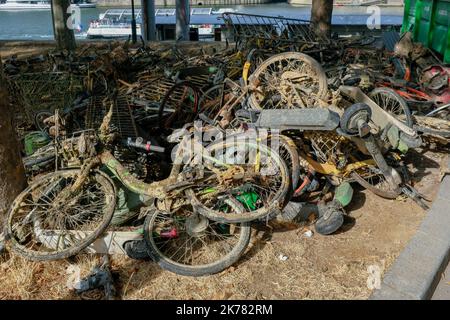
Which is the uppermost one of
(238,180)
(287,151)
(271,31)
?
(271,31)

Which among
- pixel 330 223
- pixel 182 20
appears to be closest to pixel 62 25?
pixel 182 20

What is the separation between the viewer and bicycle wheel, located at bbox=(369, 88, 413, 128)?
5090mm

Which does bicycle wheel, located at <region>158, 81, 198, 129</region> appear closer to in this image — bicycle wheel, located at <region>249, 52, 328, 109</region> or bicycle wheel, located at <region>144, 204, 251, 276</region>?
bicycle wheel, located at <region>249, 52, 328, 109</region>

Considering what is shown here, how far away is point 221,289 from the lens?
3295mm

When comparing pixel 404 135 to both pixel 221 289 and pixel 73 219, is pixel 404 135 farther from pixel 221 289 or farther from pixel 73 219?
pixel 73 219

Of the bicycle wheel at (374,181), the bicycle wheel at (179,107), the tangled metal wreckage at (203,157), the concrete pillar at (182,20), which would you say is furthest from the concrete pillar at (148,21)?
the bicycle wheel at (374,181)

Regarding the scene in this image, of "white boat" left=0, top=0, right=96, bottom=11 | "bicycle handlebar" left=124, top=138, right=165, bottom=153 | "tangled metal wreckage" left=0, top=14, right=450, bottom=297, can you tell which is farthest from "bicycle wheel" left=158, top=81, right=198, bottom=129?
"white boat" left=0, top=0, right=96, bottom=11

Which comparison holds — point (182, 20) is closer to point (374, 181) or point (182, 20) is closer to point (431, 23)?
point (431, 23)

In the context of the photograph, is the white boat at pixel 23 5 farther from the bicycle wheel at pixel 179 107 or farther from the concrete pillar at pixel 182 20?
the bicycle wheel at pixel 179 107

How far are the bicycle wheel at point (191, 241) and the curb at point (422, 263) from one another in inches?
45.6

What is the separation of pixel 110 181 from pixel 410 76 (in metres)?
5.88

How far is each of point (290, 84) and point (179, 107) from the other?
1564 millimetres

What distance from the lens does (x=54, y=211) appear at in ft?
11.5
